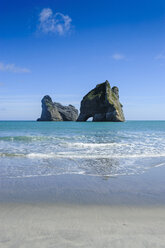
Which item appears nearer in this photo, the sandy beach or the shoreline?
the sandy beach

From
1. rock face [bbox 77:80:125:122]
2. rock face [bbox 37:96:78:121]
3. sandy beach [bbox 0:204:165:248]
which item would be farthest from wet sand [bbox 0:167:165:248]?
rock face [bbox 37:96:78:121]

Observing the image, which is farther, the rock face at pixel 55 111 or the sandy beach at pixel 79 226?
the rock face at pixel 55 111

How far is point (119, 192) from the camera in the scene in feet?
18.2

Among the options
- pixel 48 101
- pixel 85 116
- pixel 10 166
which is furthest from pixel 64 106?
pixel 10 166

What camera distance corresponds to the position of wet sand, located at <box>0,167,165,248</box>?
304 centimetres

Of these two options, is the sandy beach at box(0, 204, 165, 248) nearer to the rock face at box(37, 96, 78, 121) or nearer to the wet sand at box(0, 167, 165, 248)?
the wet sand at box(0, 167, 165, 248)

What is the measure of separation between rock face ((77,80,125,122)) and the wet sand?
9299 cm

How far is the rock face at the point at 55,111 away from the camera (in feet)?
507

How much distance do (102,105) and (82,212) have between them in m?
104

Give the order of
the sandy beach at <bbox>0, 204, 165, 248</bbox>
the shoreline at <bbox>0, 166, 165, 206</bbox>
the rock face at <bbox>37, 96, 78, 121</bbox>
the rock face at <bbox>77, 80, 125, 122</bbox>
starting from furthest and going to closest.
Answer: the rock face at <bbox>37, 96, 78, 121</bbox>
the rock face at <bbox>77, 80, 125, 122</bbox>
the shoreline at <bbox>0, 166, 165, 206</bbox>
the sandy beach at <bbox>0, 204, 165, 248</bbox>

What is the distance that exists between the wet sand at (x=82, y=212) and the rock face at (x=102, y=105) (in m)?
93.0

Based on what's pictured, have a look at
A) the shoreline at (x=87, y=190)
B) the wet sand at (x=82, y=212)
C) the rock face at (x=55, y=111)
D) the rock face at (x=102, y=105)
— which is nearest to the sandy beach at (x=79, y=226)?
the wet sand at (x=82, y=212)

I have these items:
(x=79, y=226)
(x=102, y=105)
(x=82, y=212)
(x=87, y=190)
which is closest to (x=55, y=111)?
(x=102, y=105)

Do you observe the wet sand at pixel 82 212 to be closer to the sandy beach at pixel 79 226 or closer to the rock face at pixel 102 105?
the sandy beach at pixel 79 226
